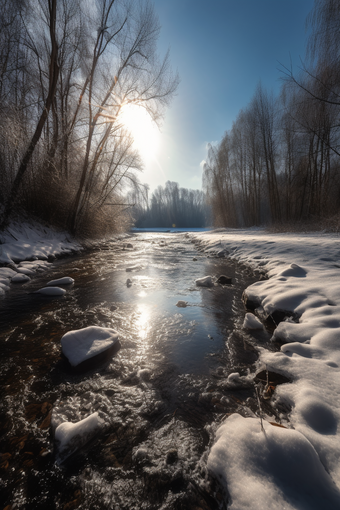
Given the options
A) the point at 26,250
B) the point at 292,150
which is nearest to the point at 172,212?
the point at 292,150

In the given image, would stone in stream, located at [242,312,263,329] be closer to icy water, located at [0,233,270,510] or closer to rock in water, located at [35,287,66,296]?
icy water, located at [0,233,270,510]

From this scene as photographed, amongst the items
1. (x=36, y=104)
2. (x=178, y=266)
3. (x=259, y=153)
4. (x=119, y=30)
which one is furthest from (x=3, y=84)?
(x=259, y=153)

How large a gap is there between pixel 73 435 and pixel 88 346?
779mm

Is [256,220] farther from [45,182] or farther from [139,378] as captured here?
[139,378]

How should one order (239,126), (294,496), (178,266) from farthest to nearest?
1. (239,126)
2. (178,266)
3. (294,496)

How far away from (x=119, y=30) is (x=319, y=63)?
7.40 meters

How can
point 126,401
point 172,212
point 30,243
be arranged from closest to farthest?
point 126,401 < point 30,243 < point 172,212

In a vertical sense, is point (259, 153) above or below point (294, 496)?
above

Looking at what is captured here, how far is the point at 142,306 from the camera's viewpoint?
2984 mm

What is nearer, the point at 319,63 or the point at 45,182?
the point at 319,63

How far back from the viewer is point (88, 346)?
1803 millimetres

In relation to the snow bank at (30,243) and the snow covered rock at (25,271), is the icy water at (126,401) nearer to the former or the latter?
the snow covered rock at (25,271)

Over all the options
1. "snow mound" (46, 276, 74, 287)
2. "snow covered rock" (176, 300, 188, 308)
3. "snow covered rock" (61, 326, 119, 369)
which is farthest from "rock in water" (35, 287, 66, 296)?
"snow covered rock" (176, 300, 188, 308)

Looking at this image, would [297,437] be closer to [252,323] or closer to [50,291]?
[252,323]
